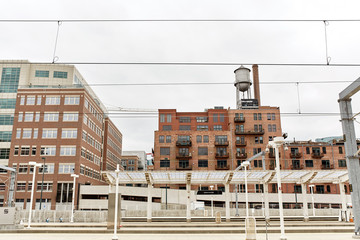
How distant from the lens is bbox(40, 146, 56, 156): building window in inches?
2400

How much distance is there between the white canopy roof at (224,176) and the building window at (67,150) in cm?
2666

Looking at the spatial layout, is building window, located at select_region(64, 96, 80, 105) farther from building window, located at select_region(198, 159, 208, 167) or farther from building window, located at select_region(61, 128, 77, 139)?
building window, located at select_region(198, 159, 208, 167)

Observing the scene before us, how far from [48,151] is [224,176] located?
130 feet

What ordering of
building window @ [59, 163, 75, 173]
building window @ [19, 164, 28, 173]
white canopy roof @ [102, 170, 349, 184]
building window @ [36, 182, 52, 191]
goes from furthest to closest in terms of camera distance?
building window @ [19, 164, 28, 173] < building window @ [59, 163, 75, 173] < building window @ [36, 182, 52, 191] < white canopy roof @ [102, 170, 349, 184]

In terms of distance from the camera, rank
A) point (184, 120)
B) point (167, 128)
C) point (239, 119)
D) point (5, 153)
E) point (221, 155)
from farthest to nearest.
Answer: point (184, 120)
point (167, 128)
point (239, 119)
point (221, 155)
point (5, 153)

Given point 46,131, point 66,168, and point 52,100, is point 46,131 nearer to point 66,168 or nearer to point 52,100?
point 52,100

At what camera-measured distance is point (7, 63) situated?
69.4 metres

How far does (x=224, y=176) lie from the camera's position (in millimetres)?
36219

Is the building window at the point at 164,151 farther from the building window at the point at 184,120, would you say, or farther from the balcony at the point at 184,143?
the building window at the point at 184,120

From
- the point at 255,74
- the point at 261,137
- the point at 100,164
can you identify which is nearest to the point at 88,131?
the point at 100,164

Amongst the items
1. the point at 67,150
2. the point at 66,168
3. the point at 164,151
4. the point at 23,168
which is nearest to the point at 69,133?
the point at 67,150

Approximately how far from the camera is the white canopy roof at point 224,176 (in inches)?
1344

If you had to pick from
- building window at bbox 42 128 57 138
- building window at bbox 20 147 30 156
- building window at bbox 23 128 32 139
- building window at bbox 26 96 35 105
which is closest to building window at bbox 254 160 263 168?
building window at bbox 42 128 57 138

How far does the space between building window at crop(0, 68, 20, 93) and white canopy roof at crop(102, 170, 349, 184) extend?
44.0m
